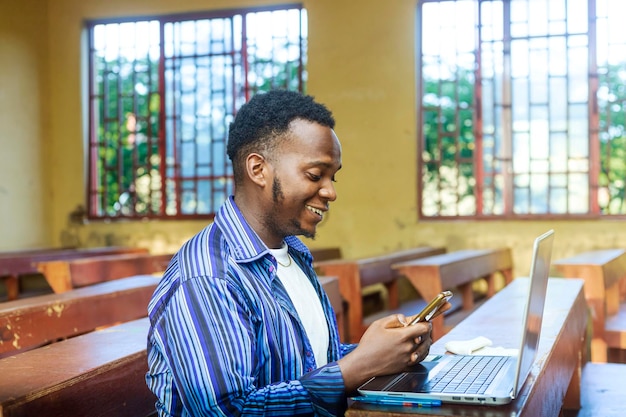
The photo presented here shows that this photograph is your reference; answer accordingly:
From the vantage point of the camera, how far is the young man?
1422mm

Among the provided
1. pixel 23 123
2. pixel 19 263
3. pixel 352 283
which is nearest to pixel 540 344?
pixel 352 283

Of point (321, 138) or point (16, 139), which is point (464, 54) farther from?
point (321, 138)

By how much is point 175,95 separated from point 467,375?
610cm

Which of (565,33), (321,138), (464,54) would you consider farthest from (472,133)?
(321,138)

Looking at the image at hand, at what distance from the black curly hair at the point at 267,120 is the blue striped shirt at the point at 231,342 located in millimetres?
188

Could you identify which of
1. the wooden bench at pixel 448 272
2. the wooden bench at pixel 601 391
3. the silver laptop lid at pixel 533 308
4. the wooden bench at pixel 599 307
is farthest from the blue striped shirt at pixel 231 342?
the wooden bench at pixel 599 307

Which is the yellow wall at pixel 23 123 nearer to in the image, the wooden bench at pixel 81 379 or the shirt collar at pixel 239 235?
the wooden bench at pixel 81 379

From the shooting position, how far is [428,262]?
4504 mm

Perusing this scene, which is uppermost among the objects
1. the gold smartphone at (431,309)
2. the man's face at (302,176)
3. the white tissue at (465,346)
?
the man's face at (302,176)

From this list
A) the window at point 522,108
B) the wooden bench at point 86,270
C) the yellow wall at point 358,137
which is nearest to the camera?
the wooden bench at point 86,270

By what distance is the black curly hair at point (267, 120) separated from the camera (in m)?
1.66

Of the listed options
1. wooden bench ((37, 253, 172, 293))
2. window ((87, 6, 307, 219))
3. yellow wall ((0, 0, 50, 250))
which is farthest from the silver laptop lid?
yellow wall ((0, 0, 50, 250))

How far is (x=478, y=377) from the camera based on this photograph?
147 centimetres

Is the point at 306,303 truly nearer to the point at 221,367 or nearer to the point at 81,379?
the point at 221,367
